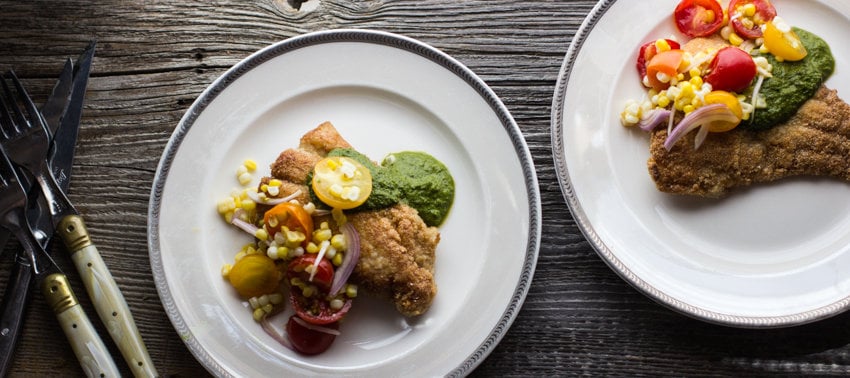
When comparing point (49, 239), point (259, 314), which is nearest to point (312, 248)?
point (259, 314)

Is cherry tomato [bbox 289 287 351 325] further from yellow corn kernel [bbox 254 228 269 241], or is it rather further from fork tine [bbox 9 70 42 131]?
fork tine [bbox 9 70 42 131]

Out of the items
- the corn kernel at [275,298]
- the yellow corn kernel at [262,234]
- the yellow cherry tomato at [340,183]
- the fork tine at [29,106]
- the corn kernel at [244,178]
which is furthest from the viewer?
the fork tine at [29,106]

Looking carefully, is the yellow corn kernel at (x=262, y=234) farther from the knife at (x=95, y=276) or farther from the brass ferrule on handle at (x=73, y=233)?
the brass ferrule on handle at (x=73, y=233)

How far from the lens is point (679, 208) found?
148 inches

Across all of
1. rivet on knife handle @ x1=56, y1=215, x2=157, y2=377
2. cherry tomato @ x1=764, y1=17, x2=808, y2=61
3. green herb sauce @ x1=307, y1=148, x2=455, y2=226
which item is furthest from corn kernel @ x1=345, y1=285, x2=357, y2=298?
cherry tomato @ x1=764, y1=17, x2=808, y2=61

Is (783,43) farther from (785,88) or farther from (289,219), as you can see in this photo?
(289,219)

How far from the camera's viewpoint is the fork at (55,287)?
3658mm

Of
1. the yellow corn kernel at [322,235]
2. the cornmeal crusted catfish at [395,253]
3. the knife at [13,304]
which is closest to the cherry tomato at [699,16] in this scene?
the cornmeal crusted catfish at [395,253]

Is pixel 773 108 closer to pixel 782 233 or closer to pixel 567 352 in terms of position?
pixel 782 233

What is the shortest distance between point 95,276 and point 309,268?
4.02 ft

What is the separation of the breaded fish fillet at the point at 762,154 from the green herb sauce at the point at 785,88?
70 mm

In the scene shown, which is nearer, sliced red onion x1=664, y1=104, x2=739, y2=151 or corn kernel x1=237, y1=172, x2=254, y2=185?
sliced red onion x1=664, y1=104, x2=739, y2=151

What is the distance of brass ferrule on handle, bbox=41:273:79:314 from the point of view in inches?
145

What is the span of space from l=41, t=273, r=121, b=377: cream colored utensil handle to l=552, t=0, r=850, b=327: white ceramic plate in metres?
2.58
